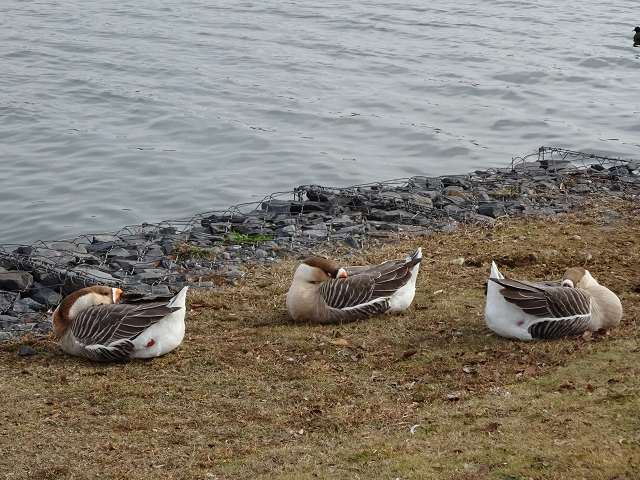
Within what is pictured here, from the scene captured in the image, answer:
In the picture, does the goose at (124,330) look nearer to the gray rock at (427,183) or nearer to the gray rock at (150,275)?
the gray rock at (150,275)

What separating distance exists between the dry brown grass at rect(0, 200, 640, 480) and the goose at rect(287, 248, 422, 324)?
168 mm

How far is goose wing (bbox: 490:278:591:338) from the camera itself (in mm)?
9047

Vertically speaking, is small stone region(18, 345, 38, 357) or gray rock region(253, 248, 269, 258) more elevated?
small stone region(18, 345, 38, 357)

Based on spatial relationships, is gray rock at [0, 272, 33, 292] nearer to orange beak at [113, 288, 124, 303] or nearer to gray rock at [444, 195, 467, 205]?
orange beak at [113, 288, 124, 303]

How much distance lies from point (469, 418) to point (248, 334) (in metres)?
3.22

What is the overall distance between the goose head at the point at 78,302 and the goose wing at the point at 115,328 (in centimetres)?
17

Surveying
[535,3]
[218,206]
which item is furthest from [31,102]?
[535,3]

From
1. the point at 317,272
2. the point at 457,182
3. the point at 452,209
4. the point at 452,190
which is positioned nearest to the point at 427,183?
the point at 457,182

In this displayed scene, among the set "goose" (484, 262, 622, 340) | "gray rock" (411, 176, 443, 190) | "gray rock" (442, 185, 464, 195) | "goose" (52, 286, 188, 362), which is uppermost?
"goose" (484, 262, 622, 340)

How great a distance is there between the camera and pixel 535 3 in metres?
39.0

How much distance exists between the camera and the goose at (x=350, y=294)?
10.0 meters

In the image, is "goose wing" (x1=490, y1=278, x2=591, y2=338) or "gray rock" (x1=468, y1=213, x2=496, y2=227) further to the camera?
"gray rock" (x1=468, y1=213, x2=496, y2=227)

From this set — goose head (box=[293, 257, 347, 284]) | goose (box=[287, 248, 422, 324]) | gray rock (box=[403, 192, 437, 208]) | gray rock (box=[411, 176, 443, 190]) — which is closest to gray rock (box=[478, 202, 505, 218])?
gray rock (box=[403, 192, 437, 208])

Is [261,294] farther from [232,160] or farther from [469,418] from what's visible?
[232,160]
